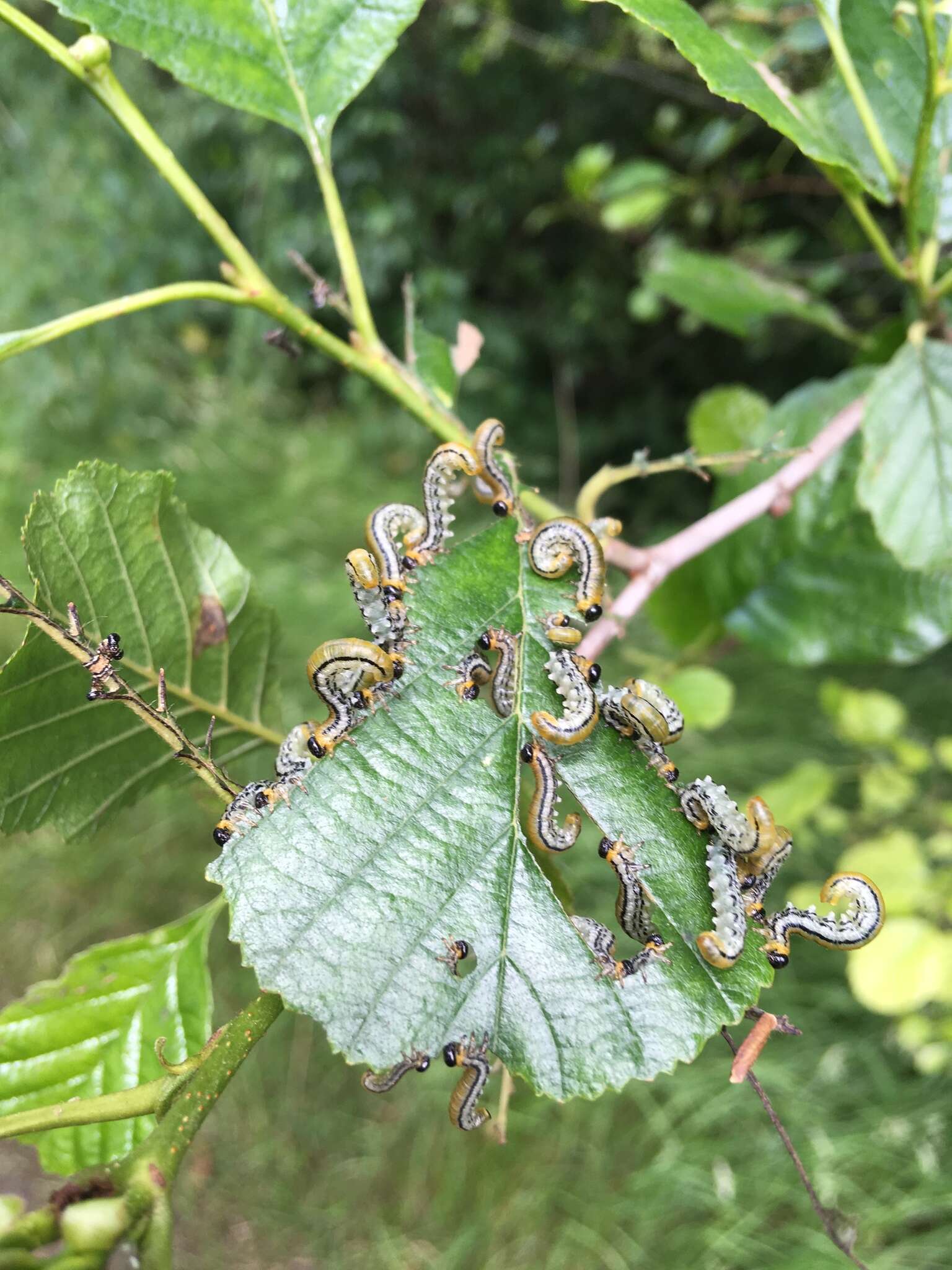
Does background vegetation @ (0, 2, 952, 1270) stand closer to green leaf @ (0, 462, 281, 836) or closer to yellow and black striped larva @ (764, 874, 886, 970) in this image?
green leaf @ (0, 462, 281, 836)

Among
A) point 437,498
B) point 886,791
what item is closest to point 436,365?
point 437,498

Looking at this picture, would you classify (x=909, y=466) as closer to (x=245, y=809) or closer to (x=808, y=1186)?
(x=808, y=1186)

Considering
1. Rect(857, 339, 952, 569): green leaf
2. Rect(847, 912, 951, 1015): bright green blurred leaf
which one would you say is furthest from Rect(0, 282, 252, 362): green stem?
Rect(847, 912, 951, 1015): bright green blurred leaf

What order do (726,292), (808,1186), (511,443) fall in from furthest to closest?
(511,443)
(726,292)
(808,1186)

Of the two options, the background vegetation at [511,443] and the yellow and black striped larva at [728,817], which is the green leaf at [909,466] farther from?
the yellow and black striped larva at [728,817]

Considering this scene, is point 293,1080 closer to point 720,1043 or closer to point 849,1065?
point 720,1043

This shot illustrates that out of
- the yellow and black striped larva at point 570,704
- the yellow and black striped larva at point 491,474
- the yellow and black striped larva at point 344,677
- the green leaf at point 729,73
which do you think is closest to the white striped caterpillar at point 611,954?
the yellow and black striped larva at point 570,704
